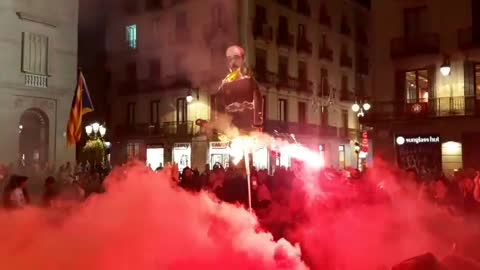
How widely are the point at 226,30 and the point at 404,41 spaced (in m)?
20.9

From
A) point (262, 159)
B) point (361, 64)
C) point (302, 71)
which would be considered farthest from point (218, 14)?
point (361, 64)

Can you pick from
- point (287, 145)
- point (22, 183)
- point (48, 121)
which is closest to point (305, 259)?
point (287, 145)

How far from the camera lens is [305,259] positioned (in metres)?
7.66

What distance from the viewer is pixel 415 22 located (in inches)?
1070

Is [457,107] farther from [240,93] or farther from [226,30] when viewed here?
[240,93]

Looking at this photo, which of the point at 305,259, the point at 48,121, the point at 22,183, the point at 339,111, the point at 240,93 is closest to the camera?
the point at 240,93

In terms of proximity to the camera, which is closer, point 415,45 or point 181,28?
point 181,28

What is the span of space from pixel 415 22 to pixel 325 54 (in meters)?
16.4

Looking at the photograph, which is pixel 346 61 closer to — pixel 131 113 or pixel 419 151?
pixel 131 113

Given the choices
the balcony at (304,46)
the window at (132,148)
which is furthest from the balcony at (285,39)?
the window at (132,148)

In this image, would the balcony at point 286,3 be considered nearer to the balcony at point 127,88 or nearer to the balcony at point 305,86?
the balcony at point 305,86

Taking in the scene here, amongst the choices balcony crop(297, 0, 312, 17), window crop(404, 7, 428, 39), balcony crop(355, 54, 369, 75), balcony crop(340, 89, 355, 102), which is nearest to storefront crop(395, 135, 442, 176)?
window crop(404, 7, 428, 39)

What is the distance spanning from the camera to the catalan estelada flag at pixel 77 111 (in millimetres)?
15259

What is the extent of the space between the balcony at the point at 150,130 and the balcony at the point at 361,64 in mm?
19231
